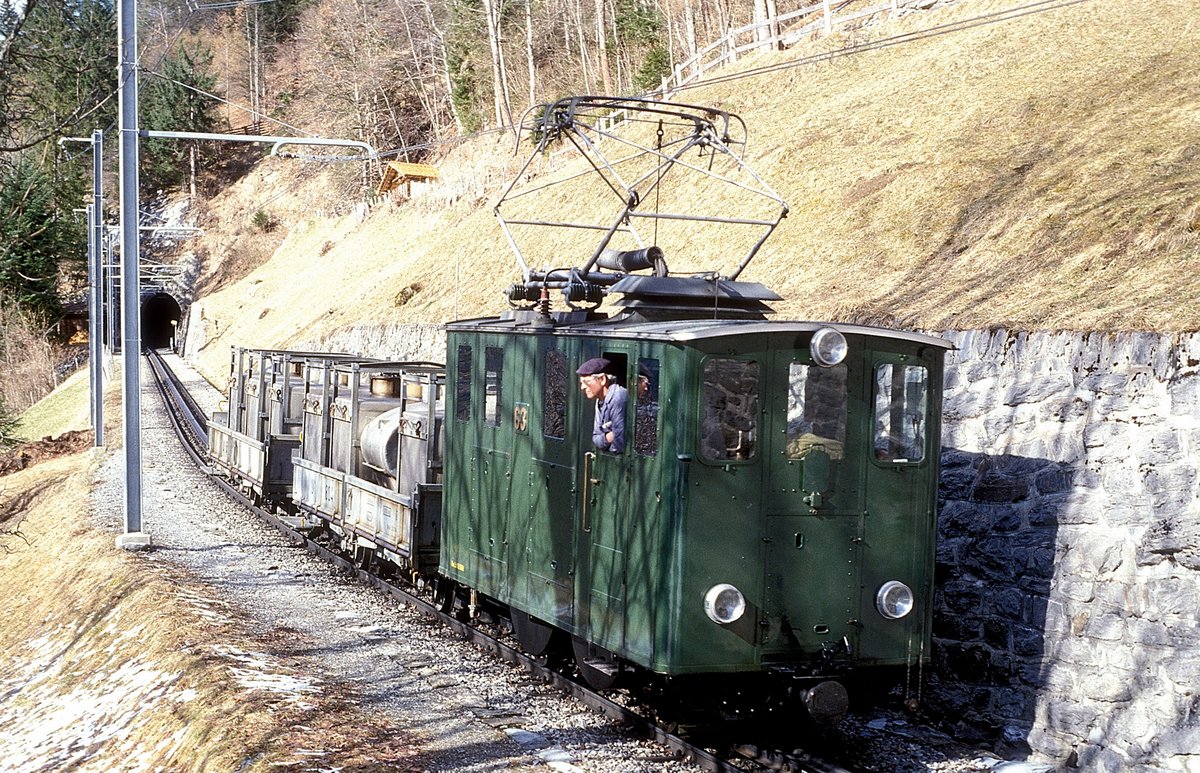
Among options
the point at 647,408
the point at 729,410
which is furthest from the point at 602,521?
the point at 729,410

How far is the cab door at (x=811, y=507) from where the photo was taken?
8359 mm

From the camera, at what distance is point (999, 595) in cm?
1041

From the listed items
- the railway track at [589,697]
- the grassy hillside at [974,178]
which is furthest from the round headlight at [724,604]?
the grassy hillside at [974,178]

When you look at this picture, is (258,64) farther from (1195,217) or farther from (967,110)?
(1195,217)

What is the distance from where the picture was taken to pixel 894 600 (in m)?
8.67

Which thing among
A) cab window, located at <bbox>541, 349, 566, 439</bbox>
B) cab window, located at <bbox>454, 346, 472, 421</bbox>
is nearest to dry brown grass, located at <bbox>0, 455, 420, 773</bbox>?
cab window, located at <bbox>541, 349, 566, 439</bbox>

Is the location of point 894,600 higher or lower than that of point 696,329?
lower

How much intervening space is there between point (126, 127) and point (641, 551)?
11.1 m

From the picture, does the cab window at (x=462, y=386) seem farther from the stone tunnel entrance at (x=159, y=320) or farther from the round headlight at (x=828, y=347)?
the stone tunnel entrance at (x=159, y=320)

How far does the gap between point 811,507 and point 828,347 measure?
112cm

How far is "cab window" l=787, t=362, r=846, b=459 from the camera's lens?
27.7 feet

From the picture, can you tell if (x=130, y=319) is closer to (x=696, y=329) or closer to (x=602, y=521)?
(x=602, y=521)

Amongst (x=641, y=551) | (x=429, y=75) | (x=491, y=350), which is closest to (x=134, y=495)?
(x=491, y=350)

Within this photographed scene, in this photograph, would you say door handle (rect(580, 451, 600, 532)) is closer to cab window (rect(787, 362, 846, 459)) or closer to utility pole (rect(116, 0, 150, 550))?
cab window (rect(787, 362, 846, 459))
